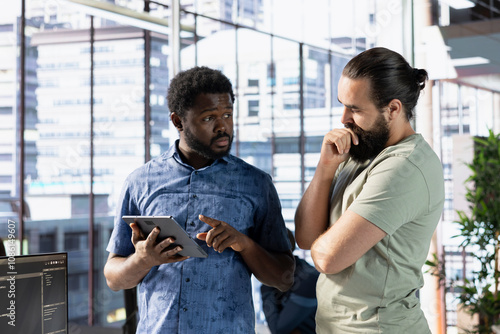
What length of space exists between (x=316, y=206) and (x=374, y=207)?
192 mm

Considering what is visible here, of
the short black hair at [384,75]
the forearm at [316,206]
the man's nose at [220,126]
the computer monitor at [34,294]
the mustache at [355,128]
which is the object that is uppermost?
the short black hair at [384,75]

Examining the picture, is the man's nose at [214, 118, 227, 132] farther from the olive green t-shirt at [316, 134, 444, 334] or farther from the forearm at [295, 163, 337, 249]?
the olive green t-shirt at [316, 134, 444, 334]

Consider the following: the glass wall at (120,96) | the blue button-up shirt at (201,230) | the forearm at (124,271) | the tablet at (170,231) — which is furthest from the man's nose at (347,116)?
the glass wall at (120,96)

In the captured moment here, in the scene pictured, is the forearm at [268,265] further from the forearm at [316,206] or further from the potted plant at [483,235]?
the potted plant at [483,235]

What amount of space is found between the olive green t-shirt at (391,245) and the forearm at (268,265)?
18 cm

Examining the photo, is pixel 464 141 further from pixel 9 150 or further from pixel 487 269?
pixel 9 150

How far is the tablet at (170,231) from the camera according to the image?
4.27 ft

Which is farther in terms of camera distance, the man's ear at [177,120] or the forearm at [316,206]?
the man's ear at [177,120]

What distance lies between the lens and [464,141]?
3.03m

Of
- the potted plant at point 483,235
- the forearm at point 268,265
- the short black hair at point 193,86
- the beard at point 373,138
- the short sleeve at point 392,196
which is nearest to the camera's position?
the short sleeve at point 392,196

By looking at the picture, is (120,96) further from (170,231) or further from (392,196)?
(392,196)

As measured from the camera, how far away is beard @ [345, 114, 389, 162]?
1349 millimetres

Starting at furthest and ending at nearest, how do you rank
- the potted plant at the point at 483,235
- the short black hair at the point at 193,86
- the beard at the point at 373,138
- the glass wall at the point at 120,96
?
1. the glass wall at the point at 120,96
2. the potted plant at the point at 483,235
3. the short black hair at the point at 193,86
4. the beard at the point at 373,138

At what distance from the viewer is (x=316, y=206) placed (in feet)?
4.56
